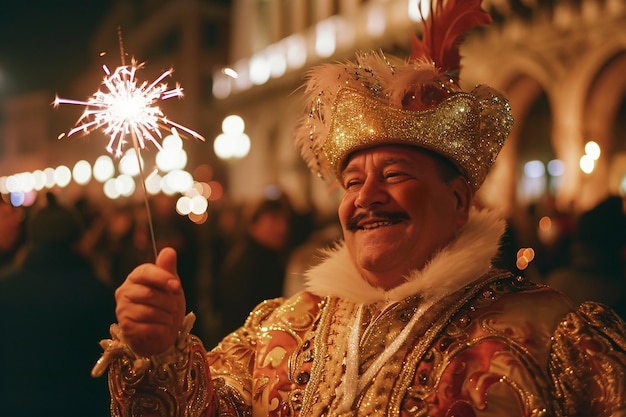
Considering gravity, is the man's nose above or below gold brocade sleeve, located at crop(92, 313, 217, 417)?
above

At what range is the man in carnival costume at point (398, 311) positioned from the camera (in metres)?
2.45

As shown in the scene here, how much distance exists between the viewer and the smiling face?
2783 mm

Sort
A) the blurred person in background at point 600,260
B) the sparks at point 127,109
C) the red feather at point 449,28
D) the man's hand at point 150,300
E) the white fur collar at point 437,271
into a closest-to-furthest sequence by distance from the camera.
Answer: the man's hand at point 150,300
the sparks at point 127,109
the white fur collar at point 437,271
the red feather at point 449,28
the blurred person in background at point 600,260

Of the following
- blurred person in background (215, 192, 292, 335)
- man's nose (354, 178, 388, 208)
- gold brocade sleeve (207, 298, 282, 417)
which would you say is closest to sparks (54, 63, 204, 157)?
man's nose (354, 178, 388, 208)

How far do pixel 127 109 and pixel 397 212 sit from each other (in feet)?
2.91

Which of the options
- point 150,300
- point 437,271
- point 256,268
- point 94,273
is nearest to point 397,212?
point 437,271

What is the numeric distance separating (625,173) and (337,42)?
15682 mm

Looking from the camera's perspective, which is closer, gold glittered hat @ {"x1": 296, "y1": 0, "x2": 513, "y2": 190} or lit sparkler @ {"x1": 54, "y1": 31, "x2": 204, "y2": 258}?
lit sparkler @ {"x1": 54, "y1": 31, "x2": 204, "y2": 258}

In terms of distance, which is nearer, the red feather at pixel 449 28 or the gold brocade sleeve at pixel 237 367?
the gold brocade sleeve at pixel 237 367

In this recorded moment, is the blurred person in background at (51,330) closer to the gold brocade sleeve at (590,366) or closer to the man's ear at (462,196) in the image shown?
the man's ear at (462,196)

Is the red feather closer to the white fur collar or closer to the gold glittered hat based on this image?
the gold glittered hat

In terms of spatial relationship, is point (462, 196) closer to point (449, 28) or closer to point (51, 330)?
point (449, 28)

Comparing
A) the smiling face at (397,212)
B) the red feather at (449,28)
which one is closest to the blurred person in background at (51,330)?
the smiling face at (397,212)

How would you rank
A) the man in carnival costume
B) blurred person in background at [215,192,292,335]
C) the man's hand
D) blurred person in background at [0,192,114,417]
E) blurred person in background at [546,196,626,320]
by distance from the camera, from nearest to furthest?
the man's hand < the man in carnival costume < blurred person in background at [0,192,114,417] < blurred person in background at [546,196,626,320] < blurred person in background at [215,192,292,335]
